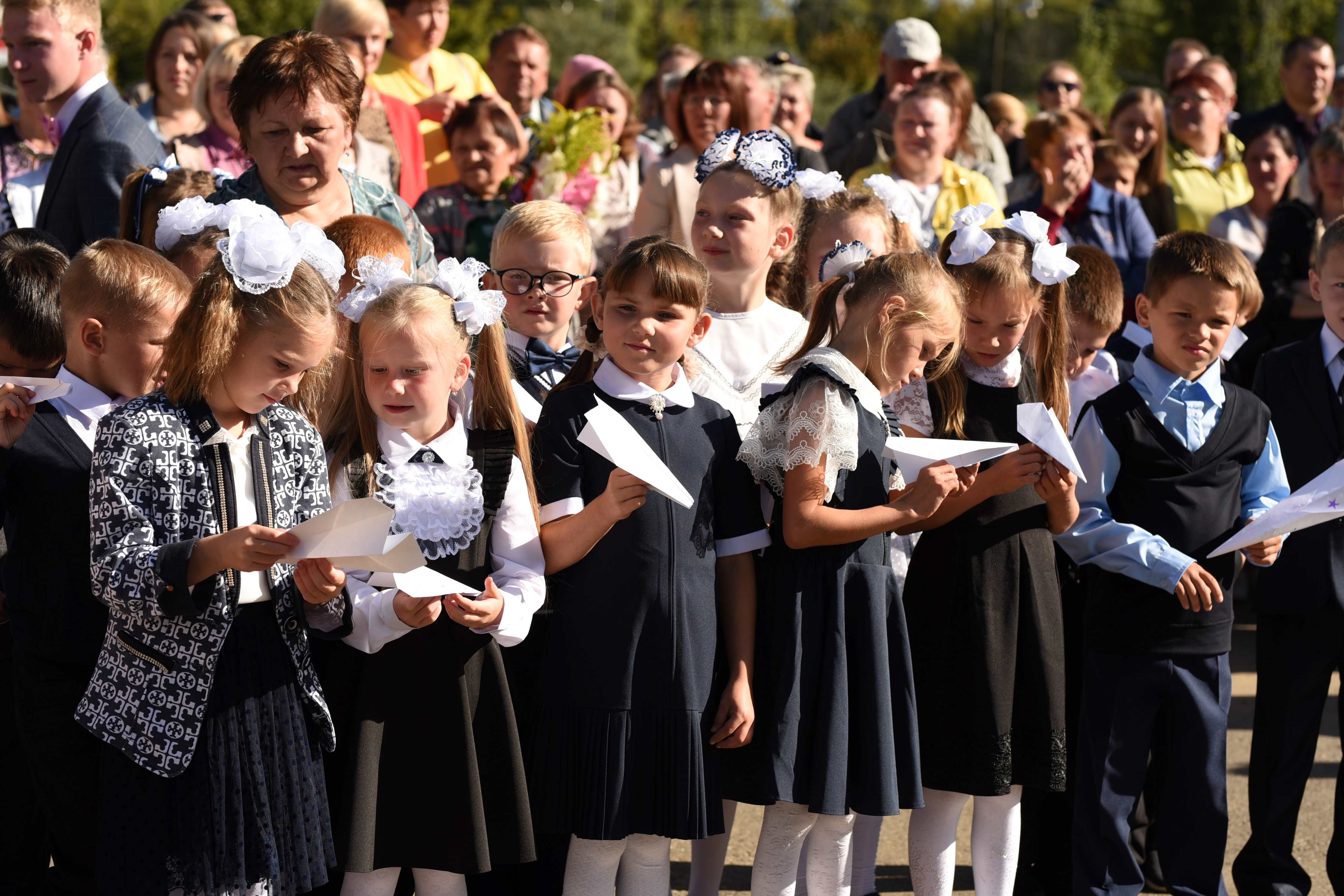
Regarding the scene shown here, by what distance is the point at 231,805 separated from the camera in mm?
2533

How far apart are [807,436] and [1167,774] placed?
1.42 meters

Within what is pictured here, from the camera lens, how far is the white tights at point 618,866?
303 cm

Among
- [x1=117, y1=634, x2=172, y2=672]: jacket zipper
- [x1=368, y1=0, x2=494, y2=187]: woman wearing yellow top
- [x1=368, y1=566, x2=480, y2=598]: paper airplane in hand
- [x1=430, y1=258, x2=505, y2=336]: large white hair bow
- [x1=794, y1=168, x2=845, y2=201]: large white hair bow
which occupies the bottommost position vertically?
[x1=117, y1=634, x2=172, y2=672]: jacket zipper

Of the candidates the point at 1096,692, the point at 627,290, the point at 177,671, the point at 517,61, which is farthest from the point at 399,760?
the point at 517,61

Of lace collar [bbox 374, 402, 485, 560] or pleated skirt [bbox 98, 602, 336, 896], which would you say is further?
lace collar [bbox 374, 402, 485, 560]

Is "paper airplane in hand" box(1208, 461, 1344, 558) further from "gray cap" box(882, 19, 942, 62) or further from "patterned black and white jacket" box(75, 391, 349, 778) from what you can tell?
"gray cap" box(882, 19, 942, 62)

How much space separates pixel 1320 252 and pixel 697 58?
580cm

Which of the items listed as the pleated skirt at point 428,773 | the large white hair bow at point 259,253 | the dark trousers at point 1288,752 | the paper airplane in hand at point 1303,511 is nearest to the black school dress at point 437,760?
the pleated skirt at point 428,773

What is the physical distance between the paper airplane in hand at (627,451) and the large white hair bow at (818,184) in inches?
63.8

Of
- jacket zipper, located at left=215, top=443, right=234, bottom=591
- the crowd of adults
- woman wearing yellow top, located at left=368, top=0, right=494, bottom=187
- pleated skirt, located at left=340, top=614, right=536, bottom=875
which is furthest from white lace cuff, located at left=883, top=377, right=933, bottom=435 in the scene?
woman wearing yellow top, located at left=368, top=0, right=494, bottom=187

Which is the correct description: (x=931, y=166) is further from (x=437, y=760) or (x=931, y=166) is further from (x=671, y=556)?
(x=437, y=760)

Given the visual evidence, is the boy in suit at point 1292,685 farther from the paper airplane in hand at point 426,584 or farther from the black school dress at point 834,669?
the paper airplane in hand at point 426,584

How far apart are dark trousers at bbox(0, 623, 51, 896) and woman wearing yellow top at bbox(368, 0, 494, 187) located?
12.0 ft

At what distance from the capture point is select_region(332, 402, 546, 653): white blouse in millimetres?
2756
